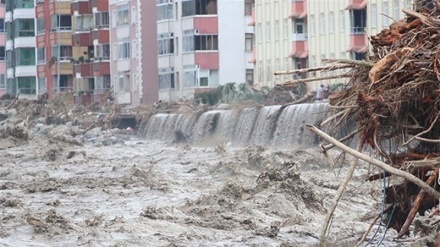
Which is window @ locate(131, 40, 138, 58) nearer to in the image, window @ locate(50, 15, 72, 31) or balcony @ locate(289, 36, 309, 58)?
window @ locate(50, 15, 72, 31)

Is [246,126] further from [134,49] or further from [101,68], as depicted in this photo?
[101,68]

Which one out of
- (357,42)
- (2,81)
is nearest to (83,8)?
(2,81)

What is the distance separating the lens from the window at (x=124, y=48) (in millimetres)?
93750

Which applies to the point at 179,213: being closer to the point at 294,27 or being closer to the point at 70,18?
Result: the point at 294,27

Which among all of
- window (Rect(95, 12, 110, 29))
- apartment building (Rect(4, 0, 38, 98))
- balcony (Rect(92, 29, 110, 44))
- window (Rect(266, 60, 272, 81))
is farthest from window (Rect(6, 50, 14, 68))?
window (Rect(266, 60, 272, 81))

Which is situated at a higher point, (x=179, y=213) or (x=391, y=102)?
(x=391, y=102)

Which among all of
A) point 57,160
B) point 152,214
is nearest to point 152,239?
point 152,214

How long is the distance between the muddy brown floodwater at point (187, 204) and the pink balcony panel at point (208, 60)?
37.9m

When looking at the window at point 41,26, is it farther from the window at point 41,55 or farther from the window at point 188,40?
the window at point 188,40

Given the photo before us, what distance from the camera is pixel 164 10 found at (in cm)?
8725

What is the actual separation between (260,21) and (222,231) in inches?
2182

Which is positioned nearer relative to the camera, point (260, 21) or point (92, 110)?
point (260, 21)

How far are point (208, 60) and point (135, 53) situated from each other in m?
10.0

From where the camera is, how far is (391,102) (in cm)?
1542
